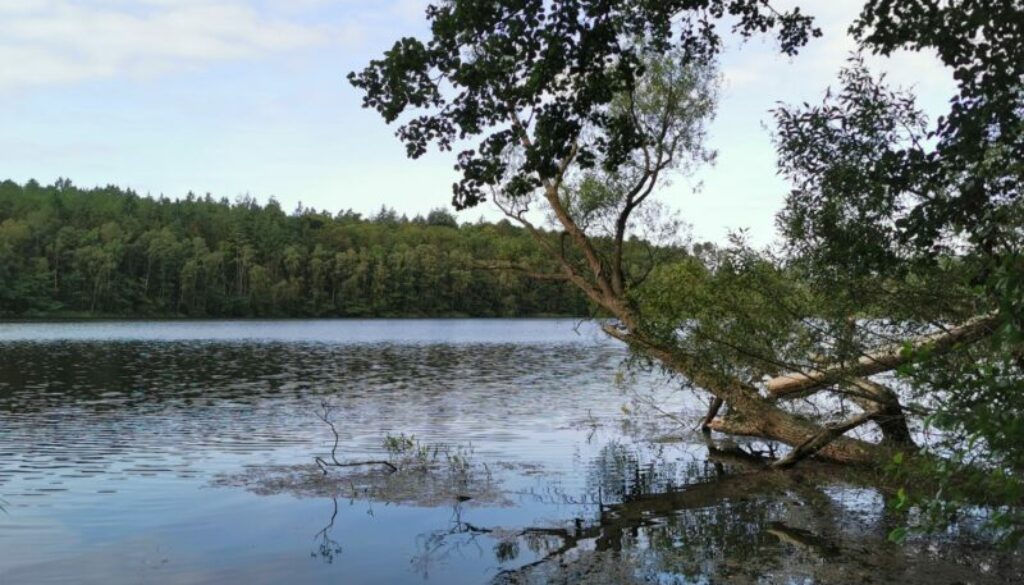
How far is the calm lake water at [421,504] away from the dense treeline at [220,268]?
311 ft

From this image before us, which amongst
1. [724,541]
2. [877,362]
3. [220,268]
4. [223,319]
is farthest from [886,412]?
[220,268]

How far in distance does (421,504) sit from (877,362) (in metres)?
8.76

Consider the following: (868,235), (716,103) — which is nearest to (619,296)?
(716,103)

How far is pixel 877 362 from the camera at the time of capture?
447 inches

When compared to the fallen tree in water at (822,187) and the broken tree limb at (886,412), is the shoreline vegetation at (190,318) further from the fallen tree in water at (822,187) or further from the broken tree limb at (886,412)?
the fallen tree in water at (822,187)

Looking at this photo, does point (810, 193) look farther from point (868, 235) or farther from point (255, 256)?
point (255, 256)

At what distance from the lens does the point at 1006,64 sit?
7.07 metres

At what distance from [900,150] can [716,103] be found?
1544 cm

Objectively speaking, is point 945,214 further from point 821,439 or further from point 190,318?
point 190,318

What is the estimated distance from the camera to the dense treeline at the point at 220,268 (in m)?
131

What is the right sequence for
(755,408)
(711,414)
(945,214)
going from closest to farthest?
(945,214)
(755,408)
(711,414)

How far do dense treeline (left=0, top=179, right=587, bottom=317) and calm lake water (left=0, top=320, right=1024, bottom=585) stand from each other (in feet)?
311

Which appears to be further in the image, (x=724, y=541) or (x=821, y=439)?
(x=821, y=439)

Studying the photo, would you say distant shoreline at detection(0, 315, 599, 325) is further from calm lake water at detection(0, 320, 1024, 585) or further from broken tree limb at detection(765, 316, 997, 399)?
broken tree limb at detection(765, 316, 997, 399)
